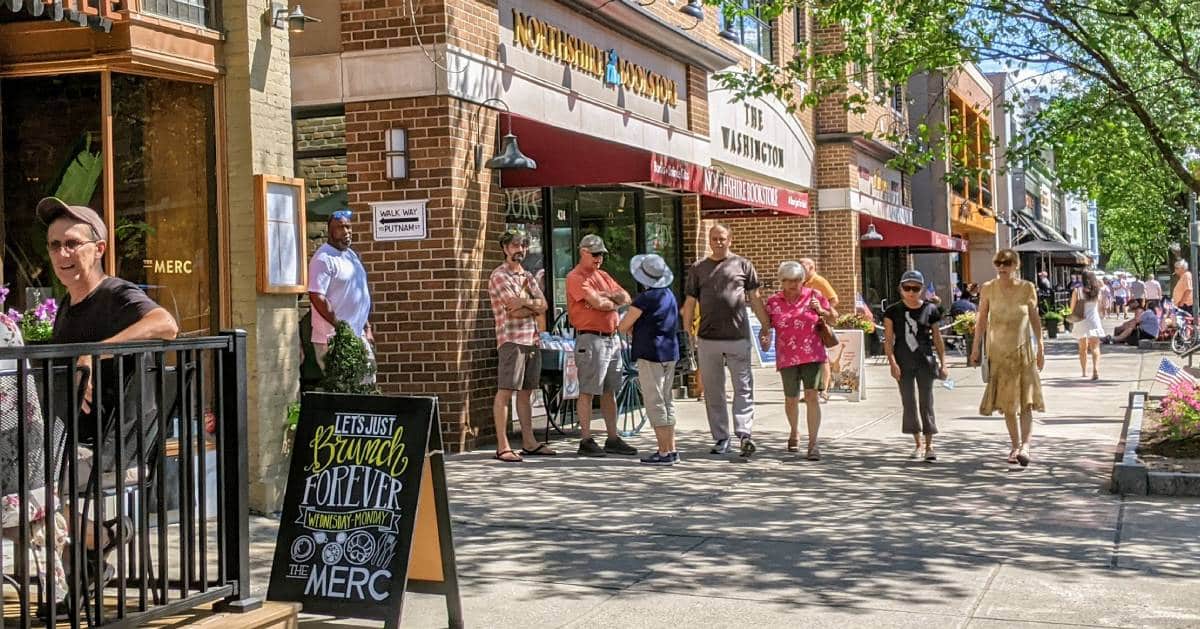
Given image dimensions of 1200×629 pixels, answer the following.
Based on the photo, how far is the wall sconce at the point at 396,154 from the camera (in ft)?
37.4

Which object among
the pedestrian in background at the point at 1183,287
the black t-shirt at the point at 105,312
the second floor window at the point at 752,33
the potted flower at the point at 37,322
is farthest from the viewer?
the pedestrian in background at the point at 1183,287

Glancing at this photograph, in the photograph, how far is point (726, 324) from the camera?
10812 mm

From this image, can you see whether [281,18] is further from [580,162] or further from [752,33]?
[752,33]

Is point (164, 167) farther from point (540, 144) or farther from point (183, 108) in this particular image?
point (540, 144)

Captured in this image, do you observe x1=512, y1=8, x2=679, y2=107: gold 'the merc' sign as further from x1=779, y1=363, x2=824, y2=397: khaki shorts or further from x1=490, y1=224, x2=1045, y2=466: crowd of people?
x1=779, y1=363, x2=824, y2=397: khaki shorts

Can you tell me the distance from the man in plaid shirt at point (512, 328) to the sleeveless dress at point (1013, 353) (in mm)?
3554

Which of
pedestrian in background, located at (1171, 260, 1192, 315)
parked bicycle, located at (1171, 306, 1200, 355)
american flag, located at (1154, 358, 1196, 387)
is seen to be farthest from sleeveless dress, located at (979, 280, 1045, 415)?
parked bicycle, located at (1171, 306, 1200, 355)

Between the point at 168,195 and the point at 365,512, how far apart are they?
157 inches

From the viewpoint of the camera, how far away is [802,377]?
36.1ft

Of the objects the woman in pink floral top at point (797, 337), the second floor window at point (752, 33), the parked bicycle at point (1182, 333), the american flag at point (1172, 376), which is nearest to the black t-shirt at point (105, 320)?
the woman in pink floral top at point (797, 337)

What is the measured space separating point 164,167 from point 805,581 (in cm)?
484

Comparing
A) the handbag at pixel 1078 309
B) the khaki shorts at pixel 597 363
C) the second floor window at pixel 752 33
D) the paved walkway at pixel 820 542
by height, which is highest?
the second floor window at pixel 752 33

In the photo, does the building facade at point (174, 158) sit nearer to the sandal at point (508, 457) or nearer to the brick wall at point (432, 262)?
the sandal at point (508, 457)

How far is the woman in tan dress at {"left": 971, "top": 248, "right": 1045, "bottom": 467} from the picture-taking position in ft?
33.3
